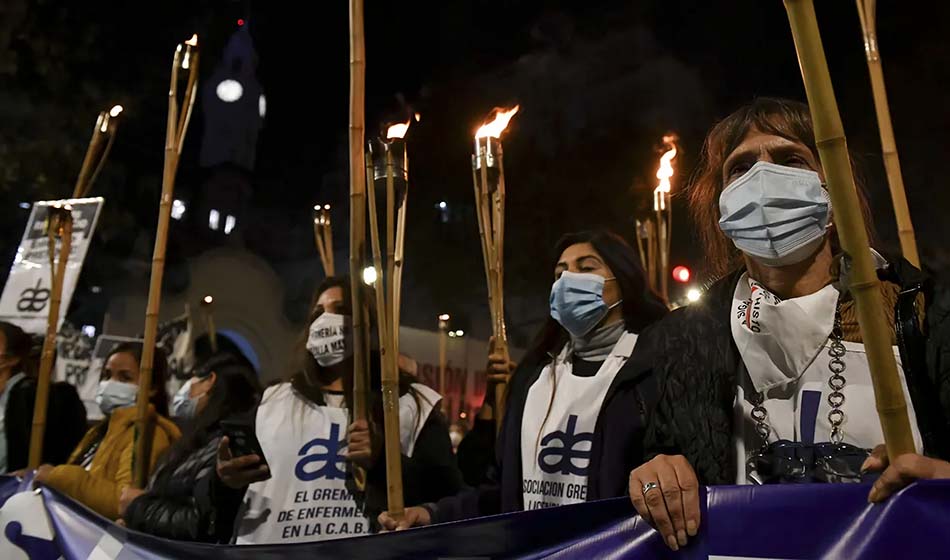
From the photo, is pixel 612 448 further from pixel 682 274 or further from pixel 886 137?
pixel 682 274

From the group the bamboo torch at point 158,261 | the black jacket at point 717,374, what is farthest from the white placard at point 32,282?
the black jacket at point 717,374

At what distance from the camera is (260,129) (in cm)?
1131

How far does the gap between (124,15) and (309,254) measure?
4009 mm

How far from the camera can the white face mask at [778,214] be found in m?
1.53

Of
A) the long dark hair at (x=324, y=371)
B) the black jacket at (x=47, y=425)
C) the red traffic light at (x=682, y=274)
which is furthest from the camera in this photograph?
the red traffic light at (x=682, y=274)

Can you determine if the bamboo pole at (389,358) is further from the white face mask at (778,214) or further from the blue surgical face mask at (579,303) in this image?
the white face mask at (778,214)

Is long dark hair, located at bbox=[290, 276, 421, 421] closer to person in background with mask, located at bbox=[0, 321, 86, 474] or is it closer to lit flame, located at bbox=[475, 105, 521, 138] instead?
lit flame, located at bbox=[475, 105, 521, 138]

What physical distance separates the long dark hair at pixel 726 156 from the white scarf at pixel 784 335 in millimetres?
198

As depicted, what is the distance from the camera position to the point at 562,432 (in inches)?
86.4

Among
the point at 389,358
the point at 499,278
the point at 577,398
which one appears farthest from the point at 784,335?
the point at 499,278

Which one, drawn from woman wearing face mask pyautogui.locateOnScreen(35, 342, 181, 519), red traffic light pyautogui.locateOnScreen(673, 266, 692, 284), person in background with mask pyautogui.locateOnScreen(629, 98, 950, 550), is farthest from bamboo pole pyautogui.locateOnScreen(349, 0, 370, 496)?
red traffic light pyautogui.locateOnScreen(673, 266, 692, 284)

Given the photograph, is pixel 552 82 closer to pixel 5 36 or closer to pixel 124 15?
pixel 124 15

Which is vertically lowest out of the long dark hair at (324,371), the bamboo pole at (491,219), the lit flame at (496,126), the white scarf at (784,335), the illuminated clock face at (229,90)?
the white scarf at (784,335)

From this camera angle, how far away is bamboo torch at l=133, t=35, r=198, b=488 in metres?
2.87
